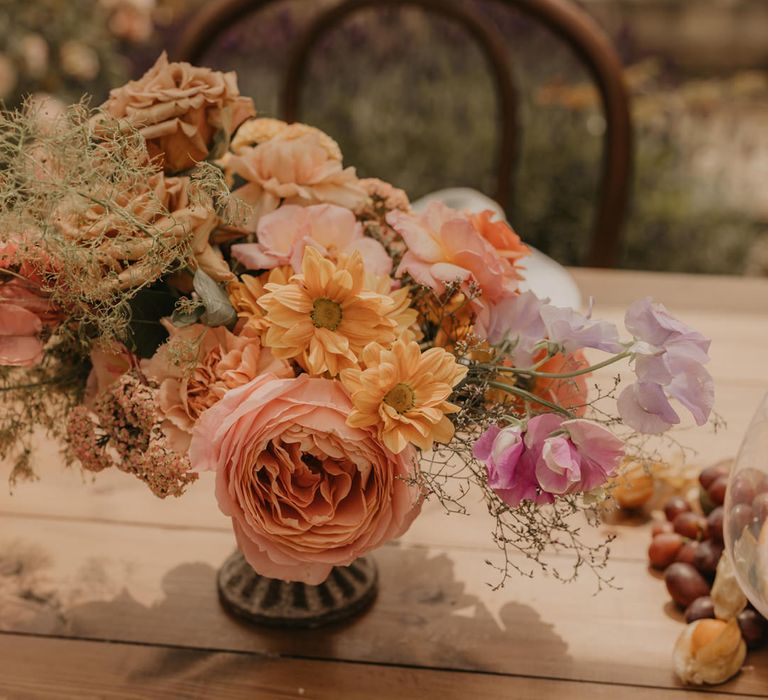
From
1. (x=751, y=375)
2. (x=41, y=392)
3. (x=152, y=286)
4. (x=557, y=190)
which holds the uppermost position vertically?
(x=152, y=286)

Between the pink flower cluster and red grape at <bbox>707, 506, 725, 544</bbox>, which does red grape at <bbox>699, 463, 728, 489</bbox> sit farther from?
the pink flower cluster

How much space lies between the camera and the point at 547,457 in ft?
1.75

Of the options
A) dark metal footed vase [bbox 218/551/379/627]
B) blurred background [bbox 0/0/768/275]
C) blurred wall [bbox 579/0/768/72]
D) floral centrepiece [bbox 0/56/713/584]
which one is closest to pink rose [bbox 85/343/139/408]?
floral centrepiece [bbox 0/56/713/584]

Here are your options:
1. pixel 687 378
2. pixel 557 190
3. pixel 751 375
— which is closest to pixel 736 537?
pixel 687 378

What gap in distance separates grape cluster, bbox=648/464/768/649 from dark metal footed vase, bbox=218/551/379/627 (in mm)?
252

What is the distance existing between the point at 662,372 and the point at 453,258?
0.16 metres

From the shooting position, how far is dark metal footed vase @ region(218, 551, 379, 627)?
73 cm

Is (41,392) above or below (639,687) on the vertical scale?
above

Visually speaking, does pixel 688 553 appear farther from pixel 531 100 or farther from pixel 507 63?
pixel 531 100

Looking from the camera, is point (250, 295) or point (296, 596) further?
point (296, 596)

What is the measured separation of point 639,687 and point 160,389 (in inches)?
16.2

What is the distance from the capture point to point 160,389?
1.99ft

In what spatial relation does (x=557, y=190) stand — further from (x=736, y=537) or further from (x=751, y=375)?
(x=736, y=537)

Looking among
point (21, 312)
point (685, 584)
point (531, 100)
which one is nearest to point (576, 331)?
point (685, 584)
